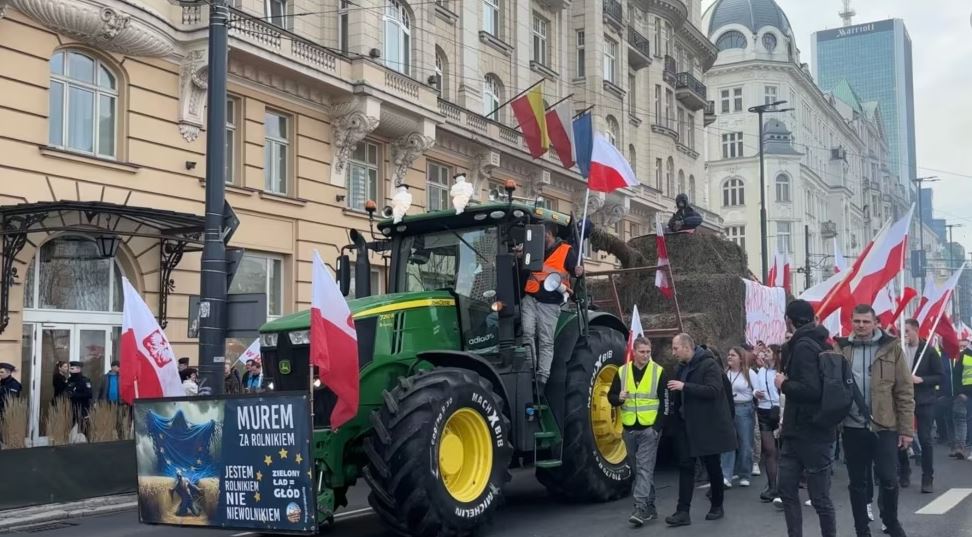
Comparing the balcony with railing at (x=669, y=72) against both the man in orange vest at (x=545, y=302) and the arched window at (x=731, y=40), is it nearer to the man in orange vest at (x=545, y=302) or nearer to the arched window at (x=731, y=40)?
the arched window at (x=731, y=40)

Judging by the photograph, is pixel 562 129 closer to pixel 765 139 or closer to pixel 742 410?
pixel 742 410

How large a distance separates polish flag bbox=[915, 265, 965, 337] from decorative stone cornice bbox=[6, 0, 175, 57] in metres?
13.1

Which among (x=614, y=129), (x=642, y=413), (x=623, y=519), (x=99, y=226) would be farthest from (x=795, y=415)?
(x=614, y=129)

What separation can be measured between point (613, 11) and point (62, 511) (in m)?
28.6

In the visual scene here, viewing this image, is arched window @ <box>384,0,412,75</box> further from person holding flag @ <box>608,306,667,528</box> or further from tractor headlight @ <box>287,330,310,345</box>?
tractor headlight @ <box>287,330,310,345</box>

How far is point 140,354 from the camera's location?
Answer: 1039 centimetres

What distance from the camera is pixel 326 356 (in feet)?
25.6

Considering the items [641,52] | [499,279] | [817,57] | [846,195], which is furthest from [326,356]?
[817,57]

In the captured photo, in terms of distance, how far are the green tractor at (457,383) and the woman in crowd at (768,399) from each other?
6.12 ft

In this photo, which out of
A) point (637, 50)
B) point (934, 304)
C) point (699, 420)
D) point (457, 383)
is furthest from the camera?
point (637, 50)

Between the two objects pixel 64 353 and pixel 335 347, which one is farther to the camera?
pixel 64 353

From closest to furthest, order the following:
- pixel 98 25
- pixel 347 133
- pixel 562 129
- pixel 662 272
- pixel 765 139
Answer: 1. pixel 662 272
2. pixel 98 25
3. pixel 562 129
4. pixel 347 133
5. pixel 765 139

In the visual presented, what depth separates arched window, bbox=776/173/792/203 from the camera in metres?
69.7

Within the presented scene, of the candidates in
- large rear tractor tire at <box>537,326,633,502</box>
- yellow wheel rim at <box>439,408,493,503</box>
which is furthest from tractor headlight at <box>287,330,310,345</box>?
large rear tractor tire at <box>537,326,633,502</box>
